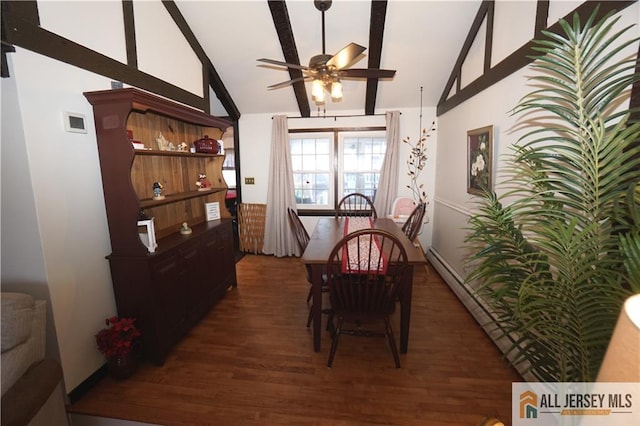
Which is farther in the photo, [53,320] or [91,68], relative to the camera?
[91,68]

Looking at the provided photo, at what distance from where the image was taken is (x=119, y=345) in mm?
1852

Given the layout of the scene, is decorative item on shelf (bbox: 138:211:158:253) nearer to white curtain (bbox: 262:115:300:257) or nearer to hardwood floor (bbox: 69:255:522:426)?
hardwood floor (bbox: 69:255:522:426)

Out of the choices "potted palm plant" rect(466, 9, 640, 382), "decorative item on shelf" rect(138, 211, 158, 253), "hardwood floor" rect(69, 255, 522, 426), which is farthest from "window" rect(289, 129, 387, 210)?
"potted palm plant" rect(466, 9, 640, 382)

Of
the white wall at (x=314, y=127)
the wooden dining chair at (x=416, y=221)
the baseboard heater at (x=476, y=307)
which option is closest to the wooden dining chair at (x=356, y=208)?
the white wall at (x=314, y=127)

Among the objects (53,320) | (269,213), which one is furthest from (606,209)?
(269,213)

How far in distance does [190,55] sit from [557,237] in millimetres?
3515

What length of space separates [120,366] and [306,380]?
1.26m

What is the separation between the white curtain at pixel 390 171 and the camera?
409 cm

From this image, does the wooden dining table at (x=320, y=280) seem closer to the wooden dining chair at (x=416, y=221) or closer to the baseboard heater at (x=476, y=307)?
the baseboard heater at (x=476, y=307)

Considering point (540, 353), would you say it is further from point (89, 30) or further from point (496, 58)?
point (89, 30)

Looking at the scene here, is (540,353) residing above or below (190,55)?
below

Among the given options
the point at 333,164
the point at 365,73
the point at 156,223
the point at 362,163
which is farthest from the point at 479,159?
the point at 156,223

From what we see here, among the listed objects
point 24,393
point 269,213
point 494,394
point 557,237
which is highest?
point 557,237

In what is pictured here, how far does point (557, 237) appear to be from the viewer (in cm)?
107
